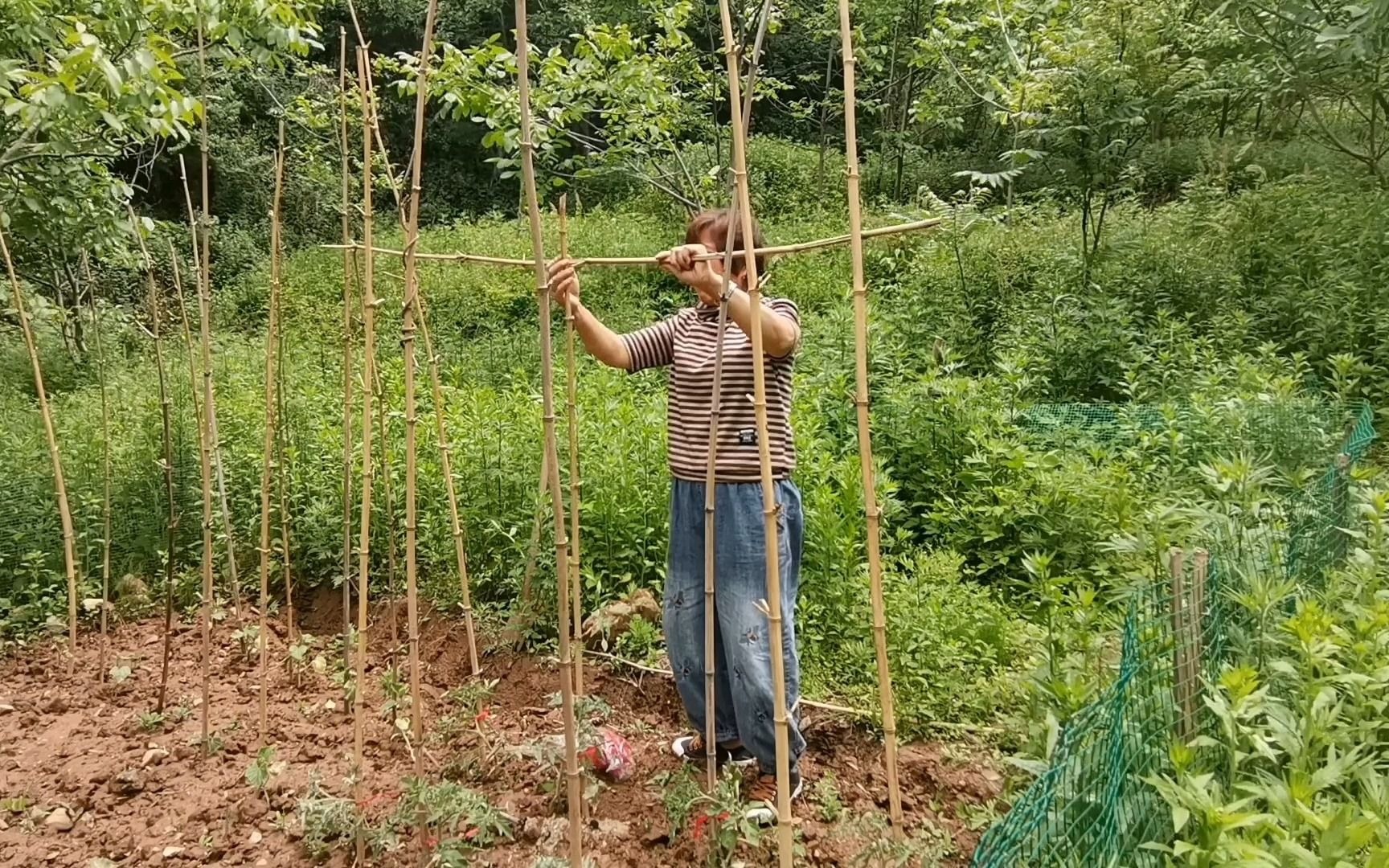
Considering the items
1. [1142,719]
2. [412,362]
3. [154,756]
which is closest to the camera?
[1142,719]

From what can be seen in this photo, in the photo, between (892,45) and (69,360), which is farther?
(892,45)

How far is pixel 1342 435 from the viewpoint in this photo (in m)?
3.94

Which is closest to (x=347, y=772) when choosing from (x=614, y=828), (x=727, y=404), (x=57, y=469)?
(x=614, y=828)

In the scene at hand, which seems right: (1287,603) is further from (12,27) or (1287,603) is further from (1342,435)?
(12,27)

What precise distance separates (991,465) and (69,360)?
8.76m

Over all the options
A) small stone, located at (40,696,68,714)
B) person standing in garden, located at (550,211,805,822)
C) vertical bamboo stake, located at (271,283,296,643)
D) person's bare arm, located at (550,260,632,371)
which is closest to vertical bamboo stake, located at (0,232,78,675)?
small stone, located at (40,696,68,714)

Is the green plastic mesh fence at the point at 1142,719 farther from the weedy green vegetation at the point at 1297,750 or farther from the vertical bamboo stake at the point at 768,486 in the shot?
the vertical bamboo stake at the point at 768,486

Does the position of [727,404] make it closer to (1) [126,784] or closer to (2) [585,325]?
(2) [585,325]

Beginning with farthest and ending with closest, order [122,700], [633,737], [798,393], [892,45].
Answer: [892,45]
[798,393]
[122,700]
[633,737]

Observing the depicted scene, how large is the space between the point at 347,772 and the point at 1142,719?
90.5 inches

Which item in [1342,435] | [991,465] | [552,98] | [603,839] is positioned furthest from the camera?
[552,98]

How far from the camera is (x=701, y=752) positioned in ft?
9.27

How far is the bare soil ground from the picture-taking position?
2430mm

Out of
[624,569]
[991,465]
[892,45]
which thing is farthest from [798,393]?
[892,45]
